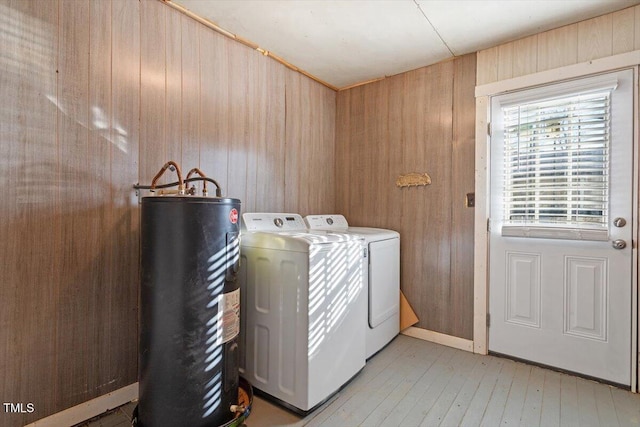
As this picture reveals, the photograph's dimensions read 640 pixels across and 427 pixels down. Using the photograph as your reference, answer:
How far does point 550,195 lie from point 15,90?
3.13 metres

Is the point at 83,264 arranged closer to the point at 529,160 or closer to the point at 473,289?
the point at 473,289

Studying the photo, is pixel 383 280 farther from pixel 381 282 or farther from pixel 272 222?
pixel 272 222

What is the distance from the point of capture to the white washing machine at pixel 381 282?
7.41ft

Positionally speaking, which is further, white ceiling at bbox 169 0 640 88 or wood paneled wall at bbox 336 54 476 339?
wood paneled wall at bbox 336 54 476 339

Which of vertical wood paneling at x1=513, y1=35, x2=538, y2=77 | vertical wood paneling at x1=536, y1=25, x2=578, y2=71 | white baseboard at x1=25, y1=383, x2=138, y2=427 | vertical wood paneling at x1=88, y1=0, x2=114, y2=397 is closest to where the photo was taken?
white baseboard at x1=25, y1=383, x2=138, y2=427

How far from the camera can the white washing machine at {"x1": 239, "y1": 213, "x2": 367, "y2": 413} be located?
163 cm

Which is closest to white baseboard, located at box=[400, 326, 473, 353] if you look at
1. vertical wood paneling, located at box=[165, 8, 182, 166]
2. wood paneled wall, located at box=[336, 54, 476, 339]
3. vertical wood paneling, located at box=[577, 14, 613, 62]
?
→ wood paneled wall, located at box=[336, 54, 476, 339]

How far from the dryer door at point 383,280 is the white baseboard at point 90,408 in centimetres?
158

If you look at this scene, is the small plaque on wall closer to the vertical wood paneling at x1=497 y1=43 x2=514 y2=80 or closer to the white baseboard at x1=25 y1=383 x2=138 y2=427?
the vertical wood paneling at x1=497 y1=43 x2=514 y2=80

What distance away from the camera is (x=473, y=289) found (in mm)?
2422

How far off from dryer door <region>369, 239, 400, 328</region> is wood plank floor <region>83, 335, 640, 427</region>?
369 millimetres

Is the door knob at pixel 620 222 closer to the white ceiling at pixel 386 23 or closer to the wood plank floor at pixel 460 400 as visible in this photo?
the wood plank floor at pixel 460 400

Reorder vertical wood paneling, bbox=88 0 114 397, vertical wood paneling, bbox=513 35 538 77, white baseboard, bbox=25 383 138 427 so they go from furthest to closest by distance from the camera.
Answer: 1. vertical wood paneling, bbox=513 35 538 77
2. vertical wood paneling, bbox=88 0 114 397
3. white baseboard, bbox=25 383 138 427

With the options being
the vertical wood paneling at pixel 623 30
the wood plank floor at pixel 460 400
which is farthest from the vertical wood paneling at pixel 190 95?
the vertical wood paneling at pixel 623 30
